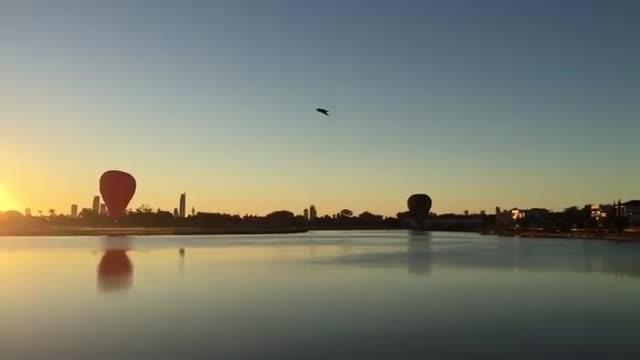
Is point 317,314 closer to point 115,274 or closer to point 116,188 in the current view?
point 115,274

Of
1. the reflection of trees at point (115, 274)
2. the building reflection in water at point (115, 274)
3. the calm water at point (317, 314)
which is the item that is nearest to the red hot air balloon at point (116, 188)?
the building reflection in water at point (115, 274)

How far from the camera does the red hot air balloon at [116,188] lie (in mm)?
168375

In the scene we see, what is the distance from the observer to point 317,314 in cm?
2772

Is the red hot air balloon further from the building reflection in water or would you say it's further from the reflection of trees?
the reflection of trees

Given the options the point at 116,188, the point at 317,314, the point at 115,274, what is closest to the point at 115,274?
the point at 115,274

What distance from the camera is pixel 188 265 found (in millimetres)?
55438

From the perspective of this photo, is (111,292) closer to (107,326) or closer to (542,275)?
(107,326)

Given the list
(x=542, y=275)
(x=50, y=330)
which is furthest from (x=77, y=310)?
(x=542, y=275)

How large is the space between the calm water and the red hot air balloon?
121976 millimetres

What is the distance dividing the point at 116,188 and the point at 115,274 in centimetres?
12764

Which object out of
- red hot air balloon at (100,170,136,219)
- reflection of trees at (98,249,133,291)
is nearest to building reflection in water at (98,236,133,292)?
reflection of trees at (98,249,133,291)

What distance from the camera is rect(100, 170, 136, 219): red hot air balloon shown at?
168375 mm

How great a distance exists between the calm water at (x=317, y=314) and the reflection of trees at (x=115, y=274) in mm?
183

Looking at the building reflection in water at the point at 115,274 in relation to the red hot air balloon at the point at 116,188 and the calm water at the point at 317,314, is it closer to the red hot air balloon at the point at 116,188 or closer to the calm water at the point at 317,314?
the calm water at the point at 317,314
